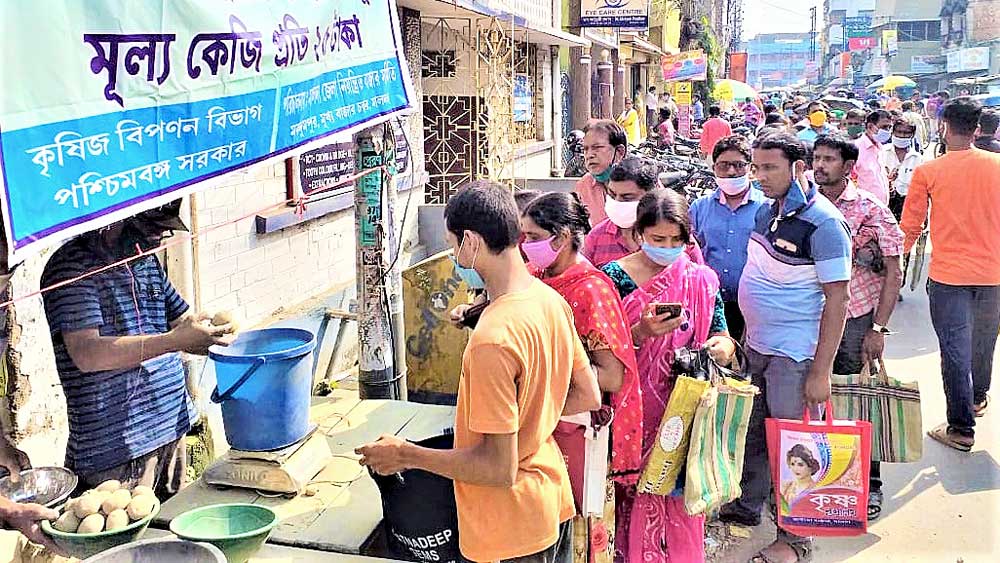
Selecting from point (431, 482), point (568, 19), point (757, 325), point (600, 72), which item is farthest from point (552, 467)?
point (600, 72)

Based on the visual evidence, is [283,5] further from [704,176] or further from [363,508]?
[704,176]

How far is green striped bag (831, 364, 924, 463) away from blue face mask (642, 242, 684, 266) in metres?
1.47

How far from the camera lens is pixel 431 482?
264cm

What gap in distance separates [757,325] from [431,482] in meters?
1.93

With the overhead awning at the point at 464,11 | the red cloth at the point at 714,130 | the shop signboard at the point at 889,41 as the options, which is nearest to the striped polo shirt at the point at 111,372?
the overhead awning at the point at 464,11

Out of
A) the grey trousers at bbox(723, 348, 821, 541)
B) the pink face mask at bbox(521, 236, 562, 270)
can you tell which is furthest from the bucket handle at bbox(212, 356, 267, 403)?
the grey trousers at bbox(723, 348, 821, 541)

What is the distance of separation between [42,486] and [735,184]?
134 inches

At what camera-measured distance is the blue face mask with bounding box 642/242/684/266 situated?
3115 millimetres

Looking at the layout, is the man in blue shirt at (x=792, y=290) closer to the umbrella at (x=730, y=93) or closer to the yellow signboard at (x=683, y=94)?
the yellow signboard at (x=683, y=94)

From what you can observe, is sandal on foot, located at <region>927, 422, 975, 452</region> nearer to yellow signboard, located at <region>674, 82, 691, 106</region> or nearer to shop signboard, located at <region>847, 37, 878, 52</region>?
yellow signboard, located at <region>674, 82, 691, 106</region>

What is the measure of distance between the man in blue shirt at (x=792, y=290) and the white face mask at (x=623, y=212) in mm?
585

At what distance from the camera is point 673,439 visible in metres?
3.10

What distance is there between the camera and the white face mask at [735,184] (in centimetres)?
431

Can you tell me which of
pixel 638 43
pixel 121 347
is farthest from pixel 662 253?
pixel 638 43
